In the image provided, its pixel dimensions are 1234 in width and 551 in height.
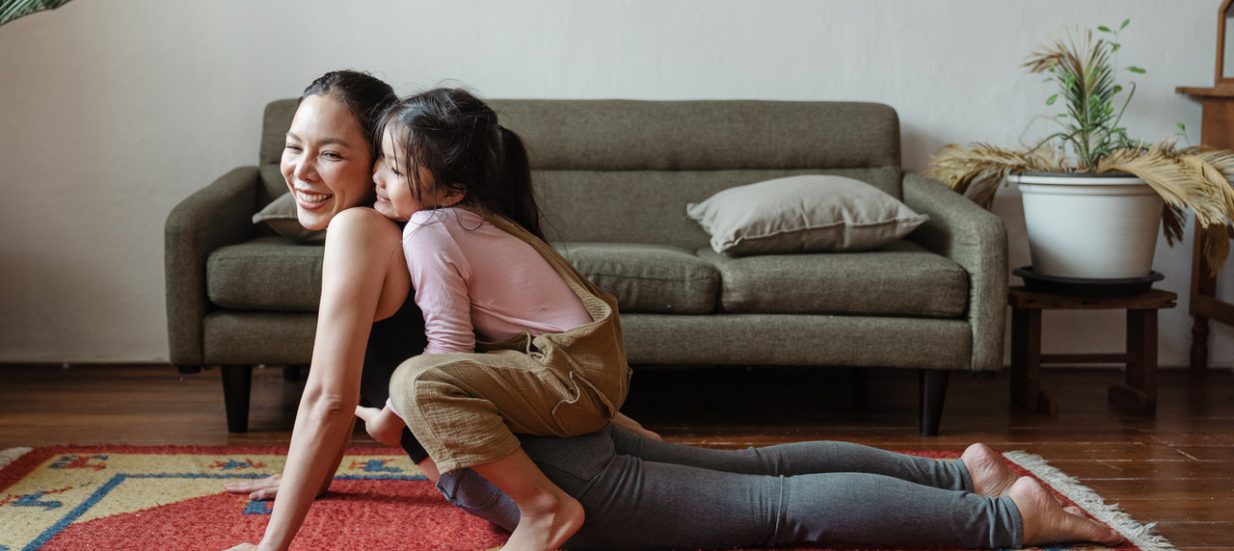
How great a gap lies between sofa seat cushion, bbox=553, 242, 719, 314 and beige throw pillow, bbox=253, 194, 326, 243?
24.4 inches

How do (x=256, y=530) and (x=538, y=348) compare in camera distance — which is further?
(x=256, y=530)

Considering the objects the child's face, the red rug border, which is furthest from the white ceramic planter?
the child's face

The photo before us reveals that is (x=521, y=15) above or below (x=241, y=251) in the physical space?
above

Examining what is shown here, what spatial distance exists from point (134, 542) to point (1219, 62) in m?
3.17

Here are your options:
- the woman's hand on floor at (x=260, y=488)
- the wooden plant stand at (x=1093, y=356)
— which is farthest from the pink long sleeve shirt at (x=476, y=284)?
the wooden plant stand at (x=1093, y=356)

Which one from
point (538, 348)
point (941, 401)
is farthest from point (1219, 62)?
point (538, 348)

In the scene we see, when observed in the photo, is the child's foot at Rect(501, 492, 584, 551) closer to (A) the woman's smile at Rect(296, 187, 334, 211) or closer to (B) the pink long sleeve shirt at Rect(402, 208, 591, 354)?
(B) the pink long sleeve shirt at Rect(402, 208, 591, 354)

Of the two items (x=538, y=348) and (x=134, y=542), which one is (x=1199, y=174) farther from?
(x=134, y=542)

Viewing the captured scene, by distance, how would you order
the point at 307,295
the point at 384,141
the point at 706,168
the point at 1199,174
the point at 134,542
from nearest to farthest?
the point at 384,141
the point at 134,542
the point at 307,295
the point at 1199,174
the point at 706,168

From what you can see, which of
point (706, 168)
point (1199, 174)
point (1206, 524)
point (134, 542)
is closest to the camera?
point (134, 542)

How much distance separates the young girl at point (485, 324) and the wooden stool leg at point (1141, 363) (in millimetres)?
1797

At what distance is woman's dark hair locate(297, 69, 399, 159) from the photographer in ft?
5.62

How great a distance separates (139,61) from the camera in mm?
3387

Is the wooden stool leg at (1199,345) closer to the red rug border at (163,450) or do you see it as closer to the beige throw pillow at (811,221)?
the beige throw pillow at (811,221)
